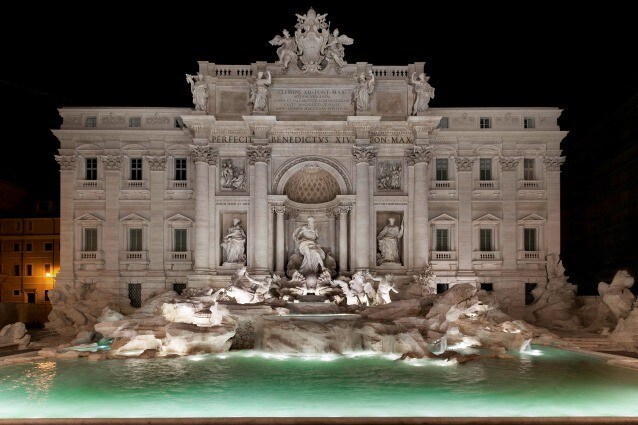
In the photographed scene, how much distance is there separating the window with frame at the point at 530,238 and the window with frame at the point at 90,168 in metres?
25.8

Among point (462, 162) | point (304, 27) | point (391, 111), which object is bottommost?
point (462, 162)

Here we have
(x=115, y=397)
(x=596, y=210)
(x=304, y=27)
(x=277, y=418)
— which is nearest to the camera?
(x=277, y=418)

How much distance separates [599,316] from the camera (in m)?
26.5

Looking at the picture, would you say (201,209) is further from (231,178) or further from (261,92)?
(261,92)

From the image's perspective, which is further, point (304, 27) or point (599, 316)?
point (304, 27)

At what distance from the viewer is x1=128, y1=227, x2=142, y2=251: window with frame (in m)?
33.2

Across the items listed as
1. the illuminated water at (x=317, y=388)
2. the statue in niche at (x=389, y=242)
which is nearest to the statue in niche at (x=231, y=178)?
the statue in niche at (x=389, y=242)

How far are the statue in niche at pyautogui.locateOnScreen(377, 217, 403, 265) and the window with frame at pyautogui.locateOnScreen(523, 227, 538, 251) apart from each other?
761 centimetres

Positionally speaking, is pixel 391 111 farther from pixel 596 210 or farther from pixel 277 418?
pixel 277 418

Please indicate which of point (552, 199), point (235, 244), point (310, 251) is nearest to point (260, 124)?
point (235, 244)

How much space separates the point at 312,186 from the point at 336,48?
8093 millimetres

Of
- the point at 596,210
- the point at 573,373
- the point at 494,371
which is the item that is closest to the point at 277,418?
the point at 494,371

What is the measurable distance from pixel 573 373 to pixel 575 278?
28505mm

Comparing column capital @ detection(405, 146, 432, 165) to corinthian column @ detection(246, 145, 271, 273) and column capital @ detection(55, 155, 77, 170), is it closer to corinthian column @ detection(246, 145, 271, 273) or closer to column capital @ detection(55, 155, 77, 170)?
corinthian column @ detection(246, 145, 271, 273)
